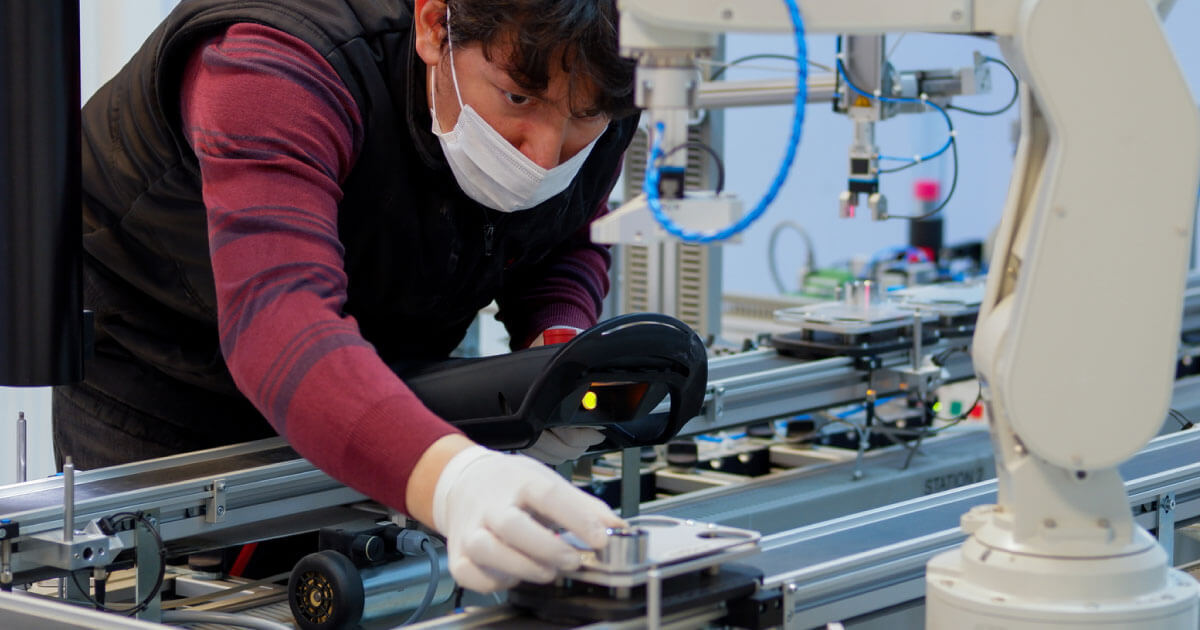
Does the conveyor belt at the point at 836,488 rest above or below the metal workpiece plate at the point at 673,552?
below

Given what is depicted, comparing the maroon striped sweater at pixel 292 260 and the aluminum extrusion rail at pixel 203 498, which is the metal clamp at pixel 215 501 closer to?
the aluminum extrusion rail at pixel 203 498

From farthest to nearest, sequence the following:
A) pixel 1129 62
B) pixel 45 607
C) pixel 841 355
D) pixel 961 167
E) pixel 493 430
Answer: pixel 961 167 → pixel 841 355 → pixel 493 430 → pixel 45 607 → pixel 1129 62

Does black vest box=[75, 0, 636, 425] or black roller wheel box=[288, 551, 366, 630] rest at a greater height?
black vest box=[75, 0, 636, 425]

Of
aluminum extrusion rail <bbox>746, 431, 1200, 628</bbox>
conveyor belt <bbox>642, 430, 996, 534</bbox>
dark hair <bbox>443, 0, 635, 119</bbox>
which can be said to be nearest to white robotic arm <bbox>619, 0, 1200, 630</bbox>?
aluminum extrusion rail <bbox>746, 431, 1200, 628</bbox>

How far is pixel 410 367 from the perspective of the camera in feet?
5.52

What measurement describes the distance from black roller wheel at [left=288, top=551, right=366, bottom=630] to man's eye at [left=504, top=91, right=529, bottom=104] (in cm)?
51

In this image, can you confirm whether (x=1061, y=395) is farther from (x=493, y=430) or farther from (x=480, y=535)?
(x=493, y=430)

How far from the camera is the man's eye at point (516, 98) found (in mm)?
1555

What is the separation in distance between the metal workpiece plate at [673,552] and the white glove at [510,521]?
2 centimetres

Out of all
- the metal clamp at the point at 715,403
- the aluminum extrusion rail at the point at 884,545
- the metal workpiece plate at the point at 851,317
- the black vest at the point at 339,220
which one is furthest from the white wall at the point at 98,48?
the aluminum extrusion rail at the point at 884,545

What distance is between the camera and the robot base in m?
1.10

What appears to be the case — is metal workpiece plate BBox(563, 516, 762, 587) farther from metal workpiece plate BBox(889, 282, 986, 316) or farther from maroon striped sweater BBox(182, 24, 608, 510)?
metal workpiece plate BBox(889, 282, 986, 316)

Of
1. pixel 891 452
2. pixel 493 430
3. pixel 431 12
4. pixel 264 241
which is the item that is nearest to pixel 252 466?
pixel 493 430

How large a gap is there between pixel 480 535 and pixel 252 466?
0.63 meters
